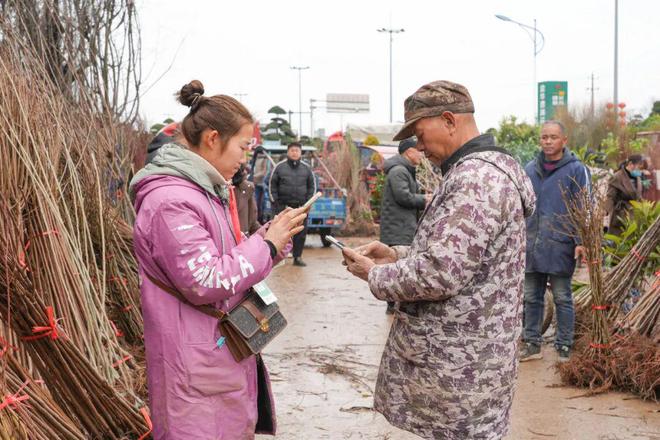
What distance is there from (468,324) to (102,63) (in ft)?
11.3

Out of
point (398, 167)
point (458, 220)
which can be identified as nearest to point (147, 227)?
point (458, 220)

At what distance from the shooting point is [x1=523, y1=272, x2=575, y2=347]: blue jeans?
5.76 metres

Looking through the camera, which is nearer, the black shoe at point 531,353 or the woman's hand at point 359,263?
the woman's hand at point 359,263

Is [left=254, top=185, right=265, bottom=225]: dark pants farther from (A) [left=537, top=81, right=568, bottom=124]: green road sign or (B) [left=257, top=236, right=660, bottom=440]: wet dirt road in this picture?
(A) [left=537, top=81, right=568, bottom=124]: green road sign

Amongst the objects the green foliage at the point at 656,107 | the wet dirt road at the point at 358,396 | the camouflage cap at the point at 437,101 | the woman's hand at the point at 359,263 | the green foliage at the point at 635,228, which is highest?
the green foliage at the point at 656,107

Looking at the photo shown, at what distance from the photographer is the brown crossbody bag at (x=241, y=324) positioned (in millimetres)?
2373

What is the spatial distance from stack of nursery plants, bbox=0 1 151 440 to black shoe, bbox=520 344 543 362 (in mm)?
3121

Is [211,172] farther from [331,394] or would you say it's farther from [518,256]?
[331,394]

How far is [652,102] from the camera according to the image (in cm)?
4853

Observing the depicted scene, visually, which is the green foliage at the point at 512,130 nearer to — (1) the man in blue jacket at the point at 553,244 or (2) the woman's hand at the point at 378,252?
(1) the man in blue jacket at the point at 553,244

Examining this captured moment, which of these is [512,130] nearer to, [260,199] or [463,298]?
[260,199]

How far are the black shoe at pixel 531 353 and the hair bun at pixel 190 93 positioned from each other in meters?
4.11

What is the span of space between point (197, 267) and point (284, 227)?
38 centimetres

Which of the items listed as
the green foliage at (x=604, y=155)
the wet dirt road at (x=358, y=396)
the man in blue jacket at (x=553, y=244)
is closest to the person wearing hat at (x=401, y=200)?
the wet dirt road at (x=358, y=396)
